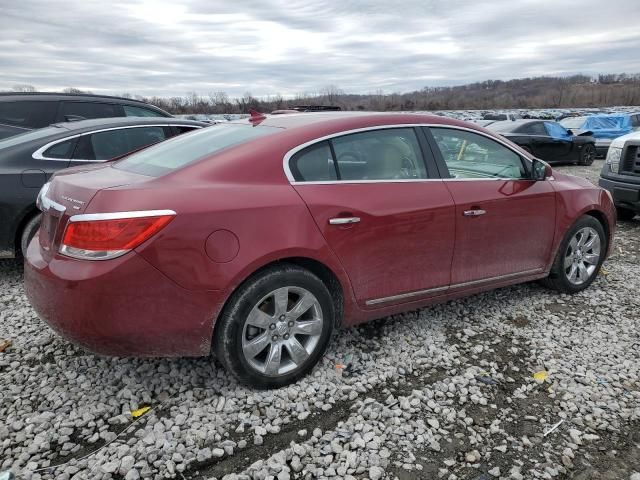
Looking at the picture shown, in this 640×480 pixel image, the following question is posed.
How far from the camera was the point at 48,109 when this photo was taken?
6629 millimetres

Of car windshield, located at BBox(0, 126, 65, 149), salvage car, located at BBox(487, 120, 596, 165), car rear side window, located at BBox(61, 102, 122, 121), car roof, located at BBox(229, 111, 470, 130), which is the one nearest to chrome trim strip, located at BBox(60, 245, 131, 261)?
car roof, located at BBox(229, 111, 470, 130)

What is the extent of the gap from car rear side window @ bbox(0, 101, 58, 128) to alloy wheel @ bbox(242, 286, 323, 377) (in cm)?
530

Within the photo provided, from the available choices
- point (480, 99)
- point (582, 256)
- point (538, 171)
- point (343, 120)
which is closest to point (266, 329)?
point (343, 120)

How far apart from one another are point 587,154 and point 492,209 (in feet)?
45.4

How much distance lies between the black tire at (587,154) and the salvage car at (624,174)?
8456 millimetres

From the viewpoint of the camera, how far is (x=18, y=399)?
2926mm

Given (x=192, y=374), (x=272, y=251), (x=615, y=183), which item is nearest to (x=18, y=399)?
(x=192, y=374)

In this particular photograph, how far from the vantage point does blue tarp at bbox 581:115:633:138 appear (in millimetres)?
17312

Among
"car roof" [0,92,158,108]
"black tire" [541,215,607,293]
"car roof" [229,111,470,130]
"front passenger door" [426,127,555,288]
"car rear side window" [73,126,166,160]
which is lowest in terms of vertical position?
"black tire" [541,215,607,293]

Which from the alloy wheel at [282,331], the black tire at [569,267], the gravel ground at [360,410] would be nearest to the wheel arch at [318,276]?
the alloy wheel at [282,331]

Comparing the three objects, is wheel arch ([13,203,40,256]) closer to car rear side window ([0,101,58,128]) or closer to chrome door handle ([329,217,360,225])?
car rear side window ([0,101,58,128])

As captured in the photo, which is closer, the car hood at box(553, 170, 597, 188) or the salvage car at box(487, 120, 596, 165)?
the car hood at box(553, 170, 597, 188)

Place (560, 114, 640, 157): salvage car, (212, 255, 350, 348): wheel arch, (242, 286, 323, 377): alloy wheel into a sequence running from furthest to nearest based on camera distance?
(560, 114, 640, 157): salvage car < (242, 286, 323, 377): alloy wheel < (212, 255, 350, 348): wheel arch

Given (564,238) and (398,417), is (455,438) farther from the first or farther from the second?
(564,238)
